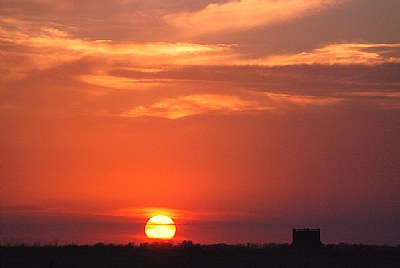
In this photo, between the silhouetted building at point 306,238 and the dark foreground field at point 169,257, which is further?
the silhouetted building at point 306,238

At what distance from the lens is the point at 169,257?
62.6m

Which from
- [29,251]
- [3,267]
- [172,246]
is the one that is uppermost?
[172,246]

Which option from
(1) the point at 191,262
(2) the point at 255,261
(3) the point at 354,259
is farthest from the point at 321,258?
(1) the point at 191,262

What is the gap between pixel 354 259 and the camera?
2672 inches

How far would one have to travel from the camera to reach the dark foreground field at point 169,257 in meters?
56.1

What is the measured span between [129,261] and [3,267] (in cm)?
1016

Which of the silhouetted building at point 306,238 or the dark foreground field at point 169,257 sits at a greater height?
the silhouetted building at point 306,238

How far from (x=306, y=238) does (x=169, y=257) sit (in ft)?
98.4

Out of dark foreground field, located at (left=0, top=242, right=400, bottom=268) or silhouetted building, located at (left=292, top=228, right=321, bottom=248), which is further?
silhouetted building, located at (left=292, top=228, right=321, bottom=248)

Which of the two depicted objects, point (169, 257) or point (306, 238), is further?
point (306, 238)

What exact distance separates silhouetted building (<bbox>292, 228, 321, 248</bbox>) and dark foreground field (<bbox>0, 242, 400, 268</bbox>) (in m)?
12.0

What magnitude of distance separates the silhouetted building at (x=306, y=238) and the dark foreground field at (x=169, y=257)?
1202 centimetres

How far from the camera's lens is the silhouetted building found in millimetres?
88500

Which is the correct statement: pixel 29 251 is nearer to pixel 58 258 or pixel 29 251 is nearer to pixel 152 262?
pixel 58 258
